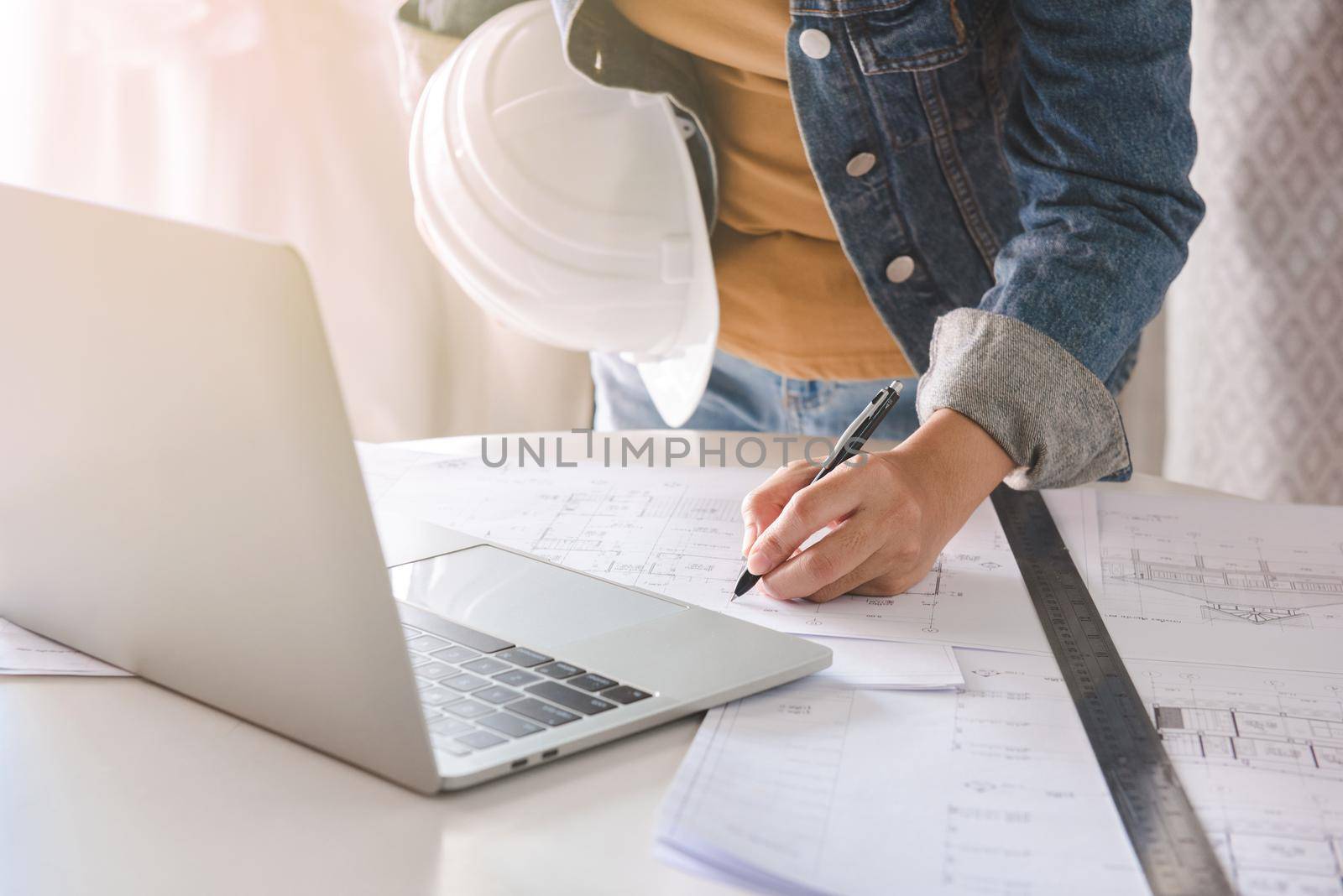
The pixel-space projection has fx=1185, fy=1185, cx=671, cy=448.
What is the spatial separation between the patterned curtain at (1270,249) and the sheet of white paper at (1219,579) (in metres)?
0.57

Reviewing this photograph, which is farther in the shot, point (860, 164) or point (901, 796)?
point (860, 164)

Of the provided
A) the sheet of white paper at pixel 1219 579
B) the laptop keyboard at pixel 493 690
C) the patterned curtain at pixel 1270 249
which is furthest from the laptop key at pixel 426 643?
the patterned curtain at pixel 1270 249

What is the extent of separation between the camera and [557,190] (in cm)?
101

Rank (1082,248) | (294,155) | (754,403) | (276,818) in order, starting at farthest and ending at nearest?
(294,155)
(754,403)
(1082,248)
(276,818)

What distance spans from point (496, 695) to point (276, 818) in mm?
113

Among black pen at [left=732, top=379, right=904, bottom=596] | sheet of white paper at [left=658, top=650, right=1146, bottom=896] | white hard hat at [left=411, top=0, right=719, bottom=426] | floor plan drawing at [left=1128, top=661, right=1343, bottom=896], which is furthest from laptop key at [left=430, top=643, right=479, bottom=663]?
white hard hat at [left=411, top=0, right=719, bottom=426]

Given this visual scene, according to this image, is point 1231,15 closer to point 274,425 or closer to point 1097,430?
point 1097,430

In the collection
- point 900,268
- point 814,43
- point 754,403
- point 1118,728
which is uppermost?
point 814,43

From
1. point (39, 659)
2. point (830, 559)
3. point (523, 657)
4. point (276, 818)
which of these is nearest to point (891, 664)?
point (830, 559)

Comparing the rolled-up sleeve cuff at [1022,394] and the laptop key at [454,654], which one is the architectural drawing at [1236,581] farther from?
the laptop key at [454,654]

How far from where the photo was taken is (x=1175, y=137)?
2.80 feet

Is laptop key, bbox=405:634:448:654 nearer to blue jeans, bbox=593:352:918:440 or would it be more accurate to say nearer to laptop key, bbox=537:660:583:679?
laptop key, bbox=537:660:583:679

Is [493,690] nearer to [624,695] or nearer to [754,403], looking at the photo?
[624,695]

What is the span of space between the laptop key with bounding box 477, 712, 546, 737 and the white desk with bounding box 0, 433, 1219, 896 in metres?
0.02
